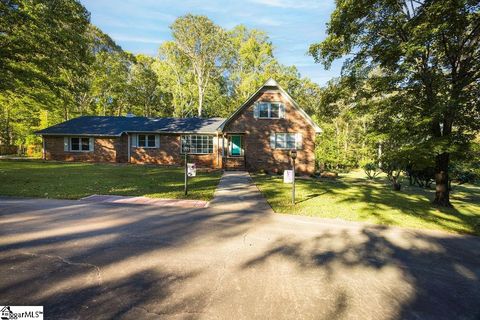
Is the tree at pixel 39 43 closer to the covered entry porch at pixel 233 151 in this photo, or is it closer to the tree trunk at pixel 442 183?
the covered entry porch at pixel 233 151

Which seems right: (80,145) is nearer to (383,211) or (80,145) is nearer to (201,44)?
(201,44)

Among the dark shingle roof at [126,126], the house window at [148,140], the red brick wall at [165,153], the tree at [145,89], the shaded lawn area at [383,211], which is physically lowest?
the shaded lawn area at [383,211]

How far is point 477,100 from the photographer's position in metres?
9.21

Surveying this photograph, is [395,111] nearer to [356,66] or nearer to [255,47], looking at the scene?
[356,66]

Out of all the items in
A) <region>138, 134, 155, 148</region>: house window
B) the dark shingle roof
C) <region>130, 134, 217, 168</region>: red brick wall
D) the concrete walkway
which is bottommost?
the concrete walkway

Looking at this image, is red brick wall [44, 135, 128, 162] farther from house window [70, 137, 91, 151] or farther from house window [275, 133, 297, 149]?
house window [275, 133, 297, 149]

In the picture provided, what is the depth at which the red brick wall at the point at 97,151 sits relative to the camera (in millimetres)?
24312

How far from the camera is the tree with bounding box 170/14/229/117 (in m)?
33.2

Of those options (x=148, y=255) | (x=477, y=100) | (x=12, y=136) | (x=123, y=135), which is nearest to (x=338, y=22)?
(x=477, y=100)

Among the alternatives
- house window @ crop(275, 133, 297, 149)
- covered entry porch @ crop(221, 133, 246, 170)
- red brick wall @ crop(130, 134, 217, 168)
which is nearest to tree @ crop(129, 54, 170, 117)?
red brick wall @ crop(130, 134, 217, 168)

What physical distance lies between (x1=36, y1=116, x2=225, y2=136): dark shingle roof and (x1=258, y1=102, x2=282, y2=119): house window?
4.95 m

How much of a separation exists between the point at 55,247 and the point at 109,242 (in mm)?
975

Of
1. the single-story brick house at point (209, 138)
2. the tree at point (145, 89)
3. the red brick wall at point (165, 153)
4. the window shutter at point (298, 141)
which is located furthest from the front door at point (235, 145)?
the tree at point (145, 89)

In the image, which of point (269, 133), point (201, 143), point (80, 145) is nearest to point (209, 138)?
point (201, 143)
